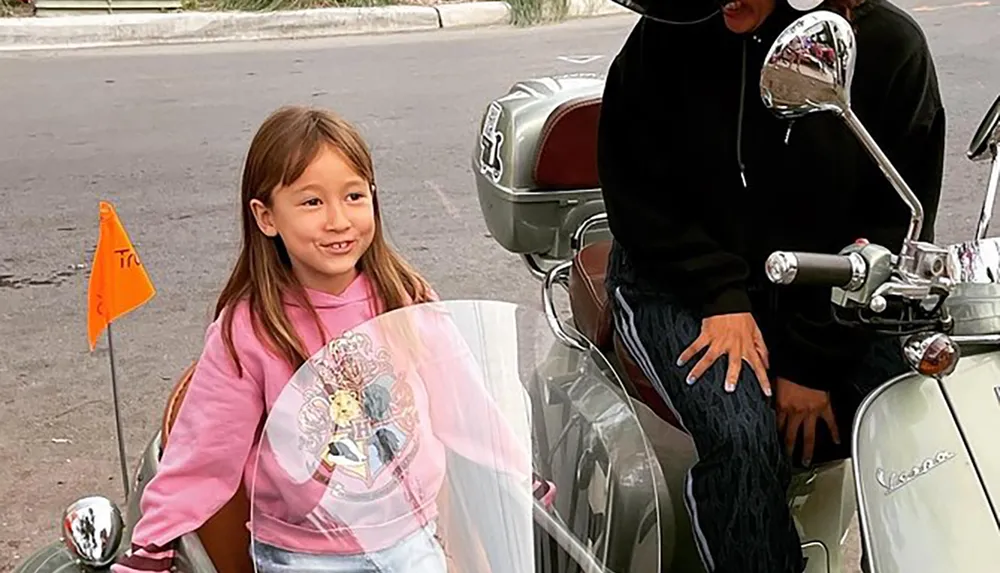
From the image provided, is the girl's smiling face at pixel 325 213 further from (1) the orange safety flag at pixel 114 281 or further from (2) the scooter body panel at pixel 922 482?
(2) the scooter body panel at pixel 922 482

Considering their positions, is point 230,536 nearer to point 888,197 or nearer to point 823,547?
point 823,547

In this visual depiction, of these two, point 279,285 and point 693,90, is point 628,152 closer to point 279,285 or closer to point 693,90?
point 693,90

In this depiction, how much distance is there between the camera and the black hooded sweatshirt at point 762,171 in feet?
6.48

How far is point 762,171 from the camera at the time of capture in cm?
201

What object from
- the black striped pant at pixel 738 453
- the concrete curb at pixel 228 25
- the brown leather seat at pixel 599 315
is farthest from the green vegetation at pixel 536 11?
the black striped pant at pixel 738 453

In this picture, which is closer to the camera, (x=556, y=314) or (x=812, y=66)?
(x=812, y=66)

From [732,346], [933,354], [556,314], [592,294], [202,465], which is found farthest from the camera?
[592,294]

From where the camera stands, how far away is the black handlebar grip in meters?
1.49

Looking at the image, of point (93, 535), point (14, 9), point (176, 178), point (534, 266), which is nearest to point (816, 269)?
point (93, 535)

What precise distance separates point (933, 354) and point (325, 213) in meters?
0.87

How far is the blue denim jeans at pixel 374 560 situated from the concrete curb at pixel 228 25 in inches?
316

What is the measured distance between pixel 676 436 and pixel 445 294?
2491mm

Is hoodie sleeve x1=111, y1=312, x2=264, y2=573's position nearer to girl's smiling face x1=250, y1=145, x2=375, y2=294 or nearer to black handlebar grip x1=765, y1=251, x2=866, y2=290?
girl's smiling face x1=250, y1=145, x2=375, y2=294

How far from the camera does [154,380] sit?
4.02 metres
